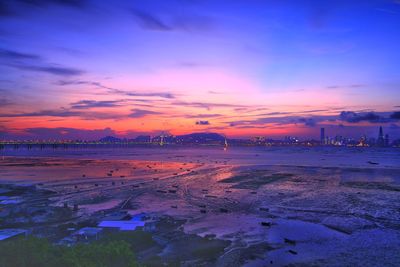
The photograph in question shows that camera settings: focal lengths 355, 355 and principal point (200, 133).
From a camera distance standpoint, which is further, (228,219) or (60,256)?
(228,219)

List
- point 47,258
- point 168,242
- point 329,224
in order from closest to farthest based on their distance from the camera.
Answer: point 47,258
point 168,242
point 329,224

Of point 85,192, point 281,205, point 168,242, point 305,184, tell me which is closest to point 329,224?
point 281,205

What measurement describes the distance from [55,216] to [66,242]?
7.89 metres

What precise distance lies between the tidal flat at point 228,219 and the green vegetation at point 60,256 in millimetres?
5980

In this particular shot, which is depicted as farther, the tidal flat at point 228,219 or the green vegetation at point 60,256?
the tidal flat at point 228,219

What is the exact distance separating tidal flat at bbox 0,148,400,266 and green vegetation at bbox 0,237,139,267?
5.98m

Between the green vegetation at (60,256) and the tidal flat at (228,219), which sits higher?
the green vegetation at (60,256)

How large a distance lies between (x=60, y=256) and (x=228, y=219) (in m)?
17.2

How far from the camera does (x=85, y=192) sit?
136 feet

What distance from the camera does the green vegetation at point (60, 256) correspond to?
12094mm

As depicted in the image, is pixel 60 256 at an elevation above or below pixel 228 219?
above

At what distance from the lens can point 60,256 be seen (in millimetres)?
13070

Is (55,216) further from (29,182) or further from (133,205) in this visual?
(29,182)

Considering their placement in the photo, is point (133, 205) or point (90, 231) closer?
point (90, 231)
